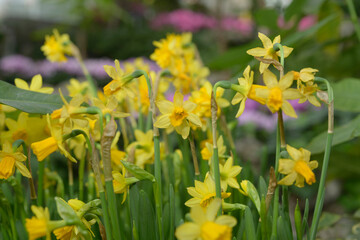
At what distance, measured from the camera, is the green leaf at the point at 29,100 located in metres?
0.45

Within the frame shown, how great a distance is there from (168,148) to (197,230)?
45cm

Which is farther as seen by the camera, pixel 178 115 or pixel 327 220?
pixel 327 220

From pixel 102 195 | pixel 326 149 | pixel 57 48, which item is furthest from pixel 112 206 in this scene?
pixel 57 48

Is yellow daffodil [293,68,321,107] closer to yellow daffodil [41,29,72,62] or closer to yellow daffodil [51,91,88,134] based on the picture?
yellow daffodil [51,91,88,134]

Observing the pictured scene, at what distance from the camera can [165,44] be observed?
2.44 feet

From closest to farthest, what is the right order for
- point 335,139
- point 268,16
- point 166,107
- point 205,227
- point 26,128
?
point 205,227, point 166,107, point 26,128, point 335,139, point 268,16

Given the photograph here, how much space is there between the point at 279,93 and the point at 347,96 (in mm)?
529

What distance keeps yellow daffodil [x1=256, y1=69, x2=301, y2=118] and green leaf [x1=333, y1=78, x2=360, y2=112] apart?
0.49 metres

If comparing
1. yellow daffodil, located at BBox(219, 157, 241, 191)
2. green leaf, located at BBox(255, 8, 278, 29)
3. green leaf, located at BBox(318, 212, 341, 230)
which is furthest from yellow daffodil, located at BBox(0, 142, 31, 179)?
green leaf, located at BBox(255, 8, 278, 29)

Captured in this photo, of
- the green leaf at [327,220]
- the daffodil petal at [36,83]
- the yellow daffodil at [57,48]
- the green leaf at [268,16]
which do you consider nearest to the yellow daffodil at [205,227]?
the daffodil petal at [36,83]

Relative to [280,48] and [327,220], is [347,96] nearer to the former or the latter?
[327,220]

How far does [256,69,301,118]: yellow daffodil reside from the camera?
365 millimetres

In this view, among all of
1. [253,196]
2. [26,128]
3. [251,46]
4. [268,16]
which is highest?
[268,16]

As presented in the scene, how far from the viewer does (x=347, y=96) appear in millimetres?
826
